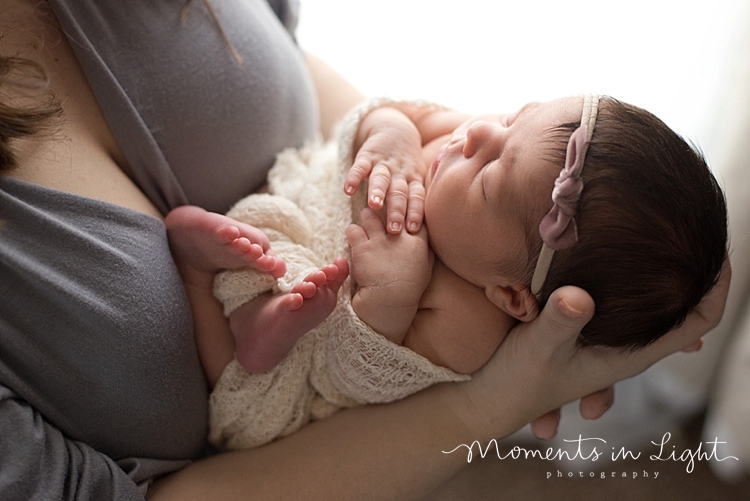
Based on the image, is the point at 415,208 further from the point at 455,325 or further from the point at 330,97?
the point at 330,97

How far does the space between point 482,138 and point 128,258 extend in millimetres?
544

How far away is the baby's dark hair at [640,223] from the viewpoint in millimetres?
749

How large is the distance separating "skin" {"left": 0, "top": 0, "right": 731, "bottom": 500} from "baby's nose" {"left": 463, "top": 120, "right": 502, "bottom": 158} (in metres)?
0.25

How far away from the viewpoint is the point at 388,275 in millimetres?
832

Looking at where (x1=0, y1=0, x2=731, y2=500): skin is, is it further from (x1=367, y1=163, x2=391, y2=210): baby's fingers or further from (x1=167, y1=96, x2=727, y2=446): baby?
(x1=367, y1=163, x2=391, y2=210): baby's fingers

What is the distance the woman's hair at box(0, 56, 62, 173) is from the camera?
0.68m

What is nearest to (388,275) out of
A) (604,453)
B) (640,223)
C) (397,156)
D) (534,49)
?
(397,156)

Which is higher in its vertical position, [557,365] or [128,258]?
[128,258]

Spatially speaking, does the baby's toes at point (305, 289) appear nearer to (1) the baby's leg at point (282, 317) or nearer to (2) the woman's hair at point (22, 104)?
(1) the baby's leg at point (282, 317)

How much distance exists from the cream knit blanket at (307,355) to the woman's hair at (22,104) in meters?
0.32

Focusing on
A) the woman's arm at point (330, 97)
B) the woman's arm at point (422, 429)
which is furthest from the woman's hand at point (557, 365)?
the woman's arm at point (330, 97)

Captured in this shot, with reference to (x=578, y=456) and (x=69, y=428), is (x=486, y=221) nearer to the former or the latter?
(x=69, y=428)

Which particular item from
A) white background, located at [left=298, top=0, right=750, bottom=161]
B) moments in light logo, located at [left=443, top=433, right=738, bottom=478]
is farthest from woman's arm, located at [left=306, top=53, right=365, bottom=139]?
moments in light logo, located at [left=443, top=433, right=738, bottom=478]

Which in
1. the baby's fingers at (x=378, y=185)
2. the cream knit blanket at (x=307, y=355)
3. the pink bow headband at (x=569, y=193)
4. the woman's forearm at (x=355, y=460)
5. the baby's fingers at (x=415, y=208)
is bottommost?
the woman's forearm at (x=355, y=460)
